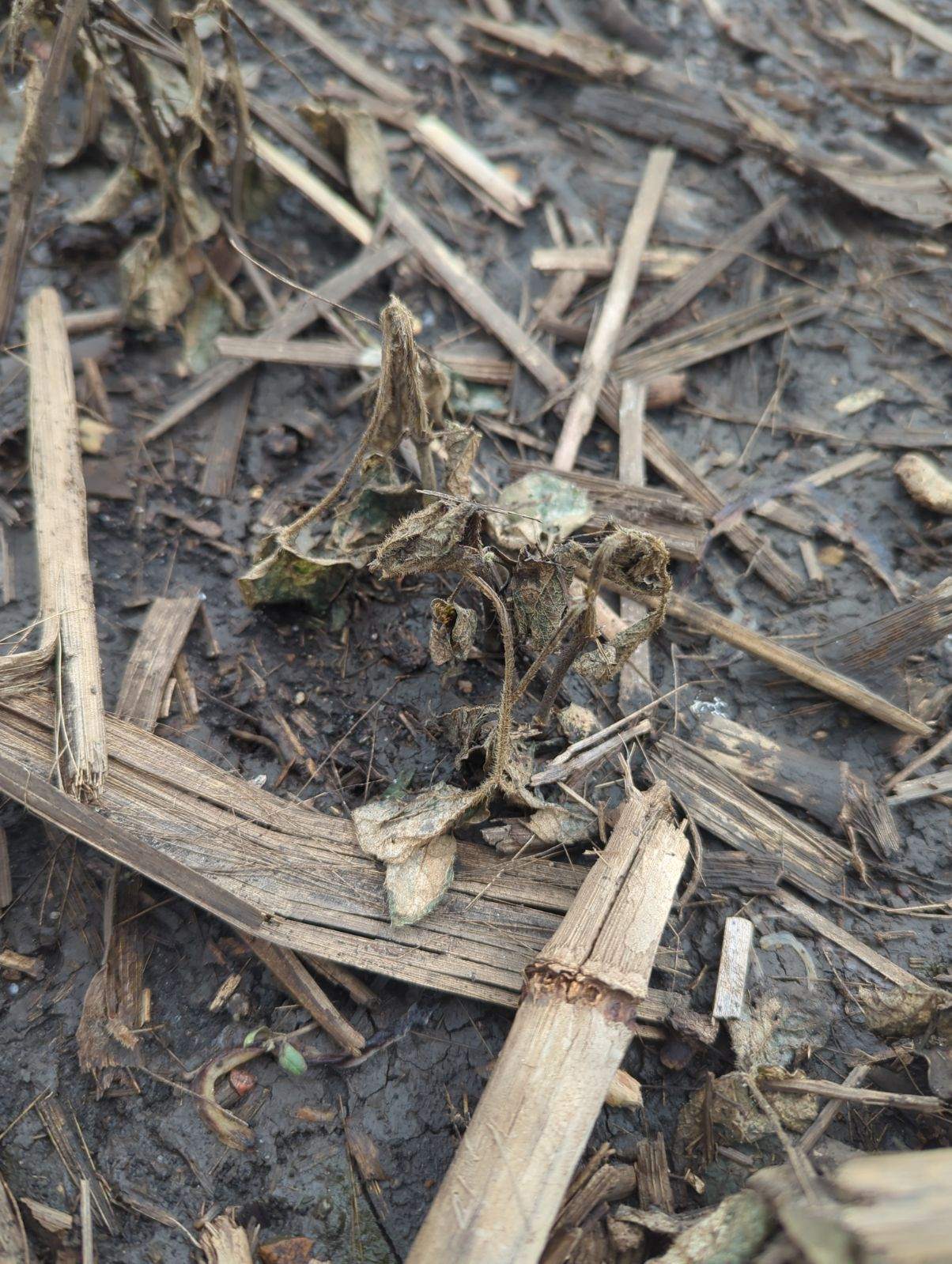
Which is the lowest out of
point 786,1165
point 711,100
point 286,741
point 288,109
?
point 286,741

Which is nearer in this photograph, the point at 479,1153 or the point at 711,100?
the point at 479,1153

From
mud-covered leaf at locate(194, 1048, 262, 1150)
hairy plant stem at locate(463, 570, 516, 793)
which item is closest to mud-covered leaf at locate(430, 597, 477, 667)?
hairy plant stem at locate(463, 570, 516, 793)

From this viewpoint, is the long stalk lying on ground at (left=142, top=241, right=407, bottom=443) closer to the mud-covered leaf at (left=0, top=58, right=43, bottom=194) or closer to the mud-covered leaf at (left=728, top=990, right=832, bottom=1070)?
the mud-covered leaf at (left=0, top=58, right=43, bottom=194)

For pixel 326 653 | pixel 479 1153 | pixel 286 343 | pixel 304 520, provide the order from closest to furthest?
pixel 479 1153
pixel 304 520
pixel 326 653
pixel 286 343

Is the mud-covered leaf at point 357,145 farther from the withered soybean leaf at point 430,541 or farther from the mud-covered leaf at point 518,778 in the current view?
the mud-covered leaf at point 518,778

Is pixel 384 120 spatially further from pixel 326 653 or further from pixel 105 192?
pixel 326 653

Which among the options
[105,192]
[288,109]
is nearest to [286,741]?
[105,192]

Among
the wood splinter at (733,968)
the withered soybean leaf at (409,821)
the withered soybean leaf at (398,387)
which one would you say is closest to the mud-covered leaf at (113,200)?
the withered soybean leaf at (398,387)

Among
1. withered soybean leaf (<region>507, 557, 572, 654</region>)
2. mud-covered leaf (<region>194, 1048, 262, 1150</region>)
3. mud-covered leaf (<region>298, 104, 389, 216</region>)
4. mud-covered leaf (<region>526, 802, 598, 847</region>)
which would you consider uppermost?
mud-covered leaf (<region>298, 104, 389, 216</region>)
